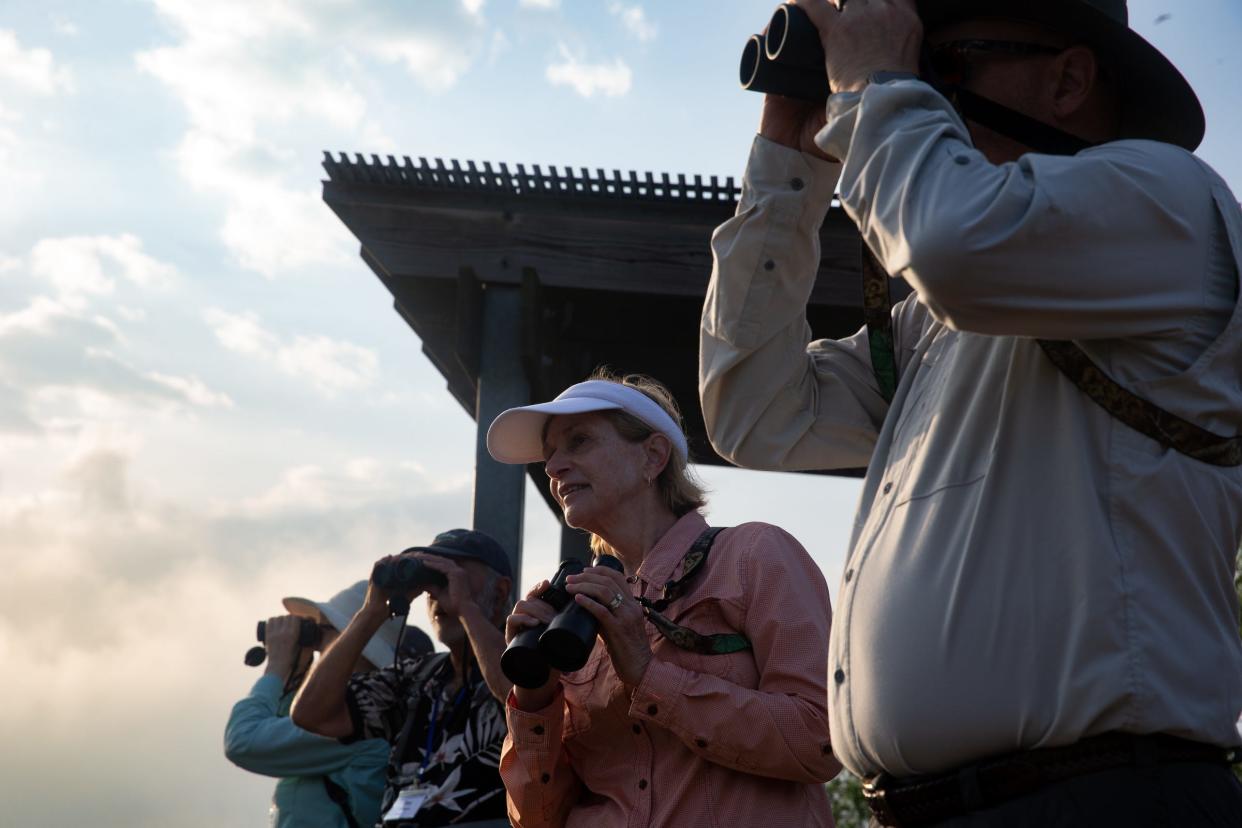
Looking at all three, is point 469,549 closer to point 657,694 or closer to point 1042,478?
point 657,694

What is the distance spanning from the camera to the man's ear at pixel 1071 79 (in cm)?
204

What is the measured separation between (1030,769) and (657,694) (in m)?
1.13

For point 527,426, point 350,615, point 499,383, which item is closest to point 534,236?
point 499,383

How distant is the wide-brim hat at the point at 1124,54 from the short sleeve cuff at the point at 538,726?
1.53 metres

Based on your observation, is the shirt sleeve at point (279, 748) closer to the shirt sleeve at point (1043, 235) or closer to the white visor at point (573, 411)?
the white visor at point (573, 411)

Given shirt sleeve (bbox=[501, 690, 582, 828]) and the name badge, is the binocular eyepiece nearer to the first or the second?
the name badge

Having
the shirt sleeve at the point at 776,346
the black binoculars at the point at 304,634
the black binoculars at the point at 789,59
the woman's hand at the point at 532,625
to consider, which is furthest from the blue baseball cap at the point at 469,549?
the black binoculars at the point at 789,59

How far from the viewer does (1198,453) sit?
5.73ft

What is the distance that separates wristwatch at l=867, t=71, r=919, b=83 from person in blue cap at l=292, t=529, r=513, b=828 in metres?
2.38

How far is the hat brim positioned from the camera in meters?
3.35

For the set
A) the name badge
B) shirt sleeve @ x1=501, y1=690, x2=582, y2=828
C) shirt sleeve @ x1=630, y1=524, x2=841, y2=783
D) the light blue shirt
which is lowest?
the light blue shirt

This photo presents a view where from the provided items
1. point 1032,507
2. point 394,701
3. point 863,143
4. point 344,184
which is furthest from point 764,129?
point 344,184

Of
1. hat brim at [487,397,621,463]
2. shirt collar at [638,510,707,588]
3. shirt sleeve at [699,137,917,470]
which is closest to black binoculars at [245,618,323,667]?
hat brim at [487,397,621,463]

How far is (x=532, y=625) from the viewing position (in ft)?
8.94
